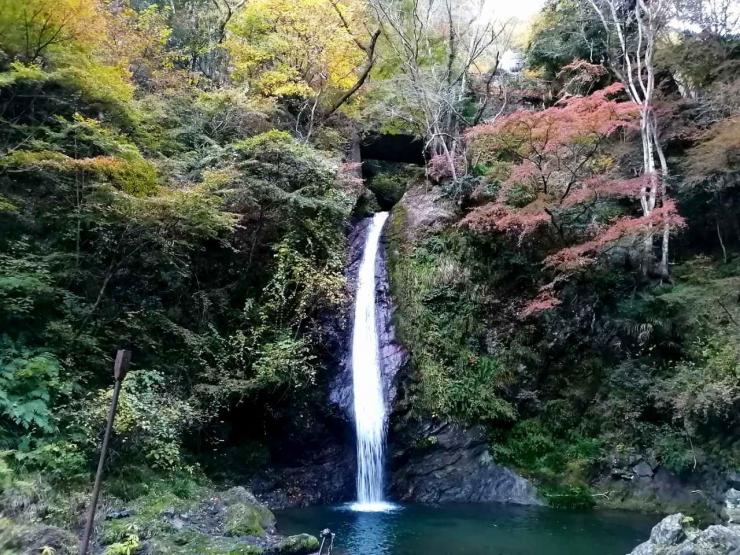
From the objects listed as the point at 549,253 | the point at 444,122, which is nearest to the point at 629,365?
the point at 549,253

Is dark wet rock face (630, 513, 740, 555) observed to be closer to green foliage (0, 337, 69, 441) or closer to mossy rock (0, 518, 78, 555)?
mossy rock (0, 518, 78, 555)

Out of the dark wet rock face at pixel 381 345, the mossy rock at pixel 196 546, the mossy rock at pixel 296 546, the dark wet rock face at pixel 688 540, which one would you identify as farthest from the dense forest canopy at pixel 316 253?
the dark wet rock face at pixel 688 540

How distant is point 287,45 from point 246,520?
43.8ft

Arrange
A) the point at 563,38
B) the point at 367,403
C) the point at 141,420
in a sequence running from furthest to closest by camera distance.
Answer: the point at 563,38 < the point at 367,403 < the point at 141,420

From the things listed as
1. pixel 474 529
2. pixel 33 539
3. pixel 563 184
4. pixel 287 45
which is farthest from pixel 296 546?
pixel 287 45

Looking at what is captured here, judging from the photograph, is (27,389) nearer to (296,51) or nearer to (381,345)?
(381,345)

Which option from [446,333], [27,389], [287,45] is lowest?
[27,389]

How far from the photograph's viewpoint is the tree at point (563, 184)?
11211mm

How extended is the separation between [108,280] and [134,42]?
8520 mm

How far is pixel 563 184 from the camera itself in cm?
1277

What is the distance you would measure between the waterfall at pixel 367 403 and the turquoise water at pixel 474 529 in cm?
80

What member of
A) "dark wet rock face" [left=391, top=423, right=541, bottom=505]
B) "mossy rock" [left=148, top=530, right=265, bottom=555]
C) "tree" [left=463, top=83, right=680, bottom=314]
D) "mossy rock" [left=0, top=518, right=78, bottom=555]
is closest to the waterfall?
"dark wet rock face" [left=391, top=423, right=541, bottom=505]

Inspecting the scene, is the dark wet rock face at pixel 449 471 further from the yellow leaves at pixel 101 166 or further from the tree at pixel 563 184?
the yellow leaves at pixel 101 166

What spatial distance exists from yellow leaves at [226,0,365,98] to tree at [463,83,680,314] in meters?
5.96
